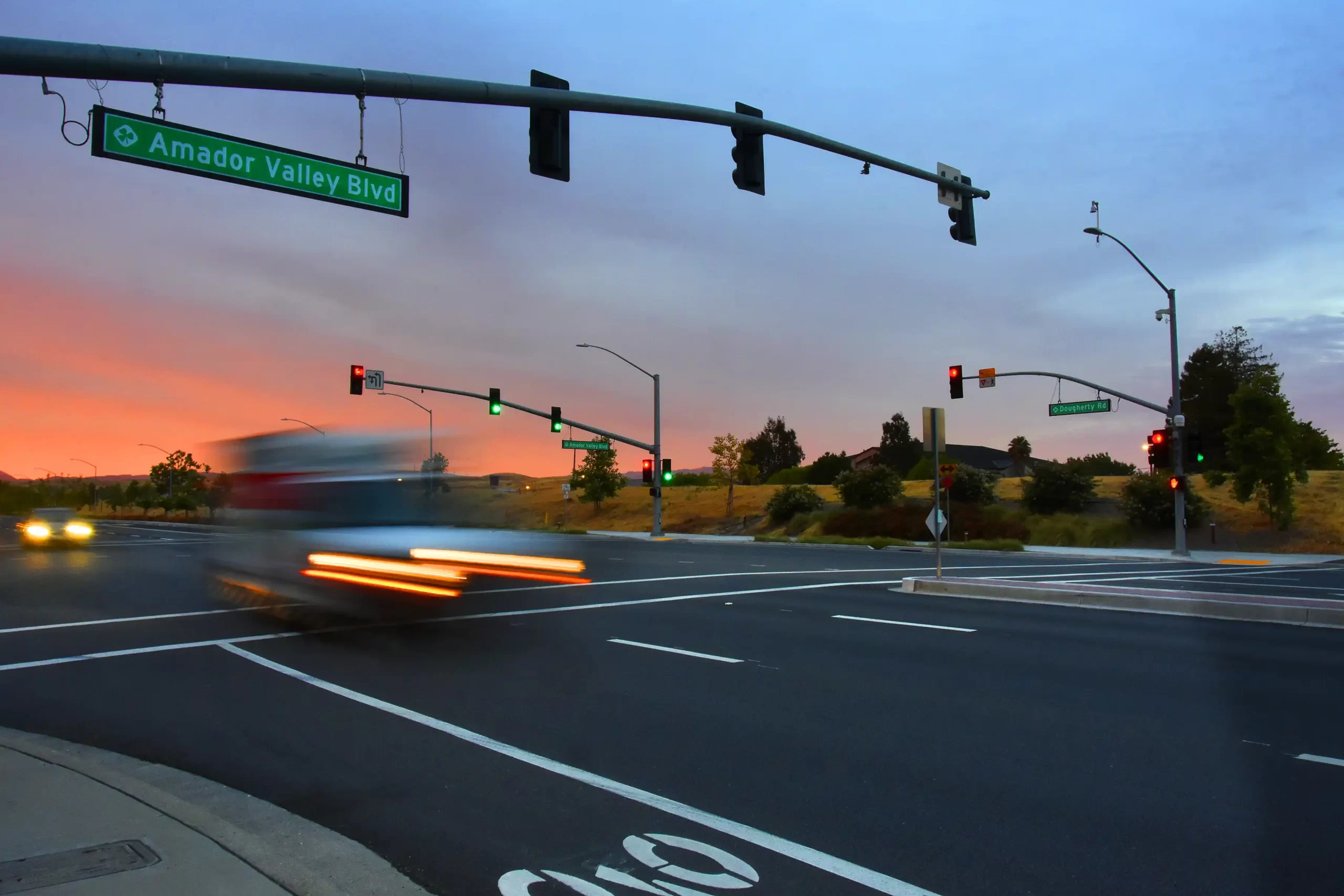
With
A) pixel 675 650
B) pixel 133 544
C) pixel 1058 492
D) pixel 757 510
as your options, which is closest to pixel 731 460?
pixel 757 510

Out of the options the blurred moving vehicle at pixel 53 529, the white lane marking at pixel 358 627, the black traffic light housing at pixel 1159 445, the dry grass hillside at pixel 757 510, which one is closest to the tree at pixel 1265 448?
the dry grass hillside at pixel 757 510

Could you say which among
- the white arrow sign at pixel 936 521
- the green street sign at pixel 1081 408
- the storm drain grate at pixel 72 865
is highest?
the green street sign at pixel 1081 408

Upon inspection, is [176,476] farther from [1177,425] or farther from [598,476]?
[1177,425]

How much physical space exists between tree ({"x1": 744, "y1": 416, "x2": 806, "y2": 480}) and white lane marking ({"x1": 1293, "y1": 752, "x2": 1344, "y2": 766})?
107m

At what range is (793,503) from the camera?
5688cm

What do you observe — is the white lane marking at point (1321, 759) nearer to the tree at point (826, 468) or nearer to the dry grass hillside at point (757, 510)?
the dry grass hillside at point (757, 510)

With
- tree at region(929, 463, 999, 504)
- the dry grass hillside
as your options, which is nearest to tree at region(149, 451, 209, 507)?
the dry grass hillside

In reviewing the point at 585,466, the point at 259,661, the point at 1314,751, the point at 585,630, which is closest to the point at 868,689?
the point at 1314,751

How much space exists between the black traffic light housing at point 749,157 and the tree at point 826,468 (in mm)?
81289

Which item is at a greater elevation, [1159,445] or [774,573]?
[1159,445]

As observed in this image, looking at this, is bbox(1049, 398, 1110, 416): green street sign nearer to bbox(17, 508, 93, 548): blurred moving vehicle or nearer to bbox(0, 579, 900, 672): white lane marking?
bbox(0, 579, 900, 672): white lane marking

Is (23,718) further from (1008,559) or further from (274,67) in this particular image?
(1008,559)

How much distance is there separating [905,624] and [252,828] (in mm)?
9933

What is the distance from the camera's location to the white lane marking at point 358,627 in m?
10.6
